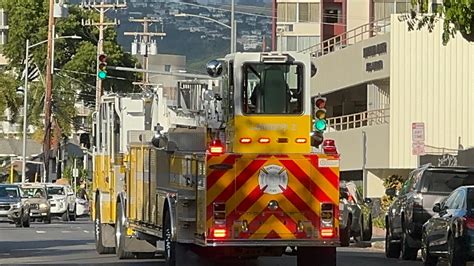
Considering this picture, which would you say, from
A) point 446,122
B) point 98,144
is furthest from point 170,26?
point 98,144

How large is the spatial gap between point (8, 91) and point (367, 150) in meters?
32.9

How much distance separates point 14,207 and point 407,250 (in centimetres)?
2362

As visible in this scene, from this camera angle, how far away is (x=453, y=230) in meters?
22.3

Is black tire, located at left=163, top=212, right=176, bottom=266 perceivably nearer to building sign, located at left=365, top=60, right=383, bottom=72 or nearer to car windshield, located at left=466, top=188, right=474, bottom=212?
car windshield, located at left=466, top=188, right=474, bottom=212

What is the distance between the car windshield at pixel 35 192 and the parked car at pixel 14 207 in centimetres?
268

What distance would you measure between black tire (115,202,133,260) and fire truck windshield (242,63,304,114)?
495 centimetres

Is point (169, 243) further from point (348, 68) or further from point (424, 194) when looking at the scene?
point (348, 68)

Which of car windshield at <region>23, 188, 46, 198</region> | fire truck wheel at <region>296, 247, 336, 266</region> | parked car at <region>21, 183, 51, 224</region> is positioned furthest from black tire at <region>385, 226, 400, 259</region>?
car windshield at <region>23, 188, 46, 198</region>

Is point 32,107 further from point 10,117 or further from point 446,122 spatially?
point 446,122

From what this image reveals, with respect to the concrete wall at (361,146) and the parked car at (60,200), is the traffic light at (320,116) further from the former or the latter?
the parked car at (60,200)

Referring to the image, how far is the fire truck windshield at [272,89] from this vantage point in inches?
856

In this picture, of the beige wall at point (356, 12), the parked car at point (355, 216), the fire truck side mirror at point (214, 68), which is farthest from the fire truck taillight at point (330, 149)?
the beige wall at point (356, 12)

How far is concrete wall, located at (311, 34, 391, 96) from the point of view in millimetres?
55022

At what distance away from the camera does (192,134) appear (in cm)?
2259
